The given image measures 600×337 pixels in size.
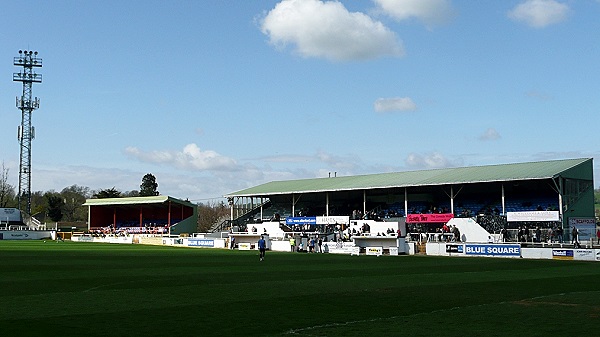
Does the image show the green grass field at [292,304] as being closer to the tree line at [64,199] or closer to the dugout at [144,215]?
the dugout at [144,215]

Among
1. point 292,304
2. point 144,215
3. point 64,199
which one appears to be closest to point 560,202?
point 292,304

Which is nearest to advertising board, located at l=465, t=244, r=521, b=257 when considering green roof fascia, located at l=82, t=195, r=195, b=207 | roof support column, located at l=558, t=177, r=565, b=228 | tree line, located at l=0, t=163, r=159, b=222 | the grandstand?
the grandstand

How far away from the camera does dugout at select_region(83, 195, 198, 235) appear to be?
91625 millimetres

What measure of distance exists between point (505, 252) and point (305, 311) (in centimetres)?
3292

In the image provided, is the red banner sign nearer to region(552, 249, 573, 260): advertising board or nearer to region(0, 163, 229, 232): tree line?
region(552, 249, 573, 260): advertising board

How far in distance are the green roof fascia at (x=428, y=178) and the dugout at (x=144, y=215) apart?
13420 mm

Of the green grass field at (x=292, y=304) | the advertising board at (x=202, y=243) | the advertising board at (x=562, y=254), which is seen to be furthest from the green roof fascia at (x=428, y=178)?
the green grass field at (x=292, y=304)

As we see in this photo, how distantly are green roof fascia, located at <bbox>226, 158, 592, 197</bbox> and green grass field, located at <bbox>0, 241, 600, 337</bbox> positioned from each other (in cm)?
3210

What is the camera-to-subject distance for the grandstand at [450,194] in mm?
56906

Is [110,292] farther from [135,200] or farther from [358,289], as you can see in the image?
[135,200]

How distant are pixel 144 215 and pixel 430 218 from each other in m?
55.3

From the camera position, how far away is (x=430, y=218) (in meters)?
60.2

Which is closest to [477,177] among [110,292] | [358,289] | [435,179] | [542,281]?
[435,179]

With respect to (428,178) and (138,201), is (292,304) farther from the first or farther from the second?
(138,201)
